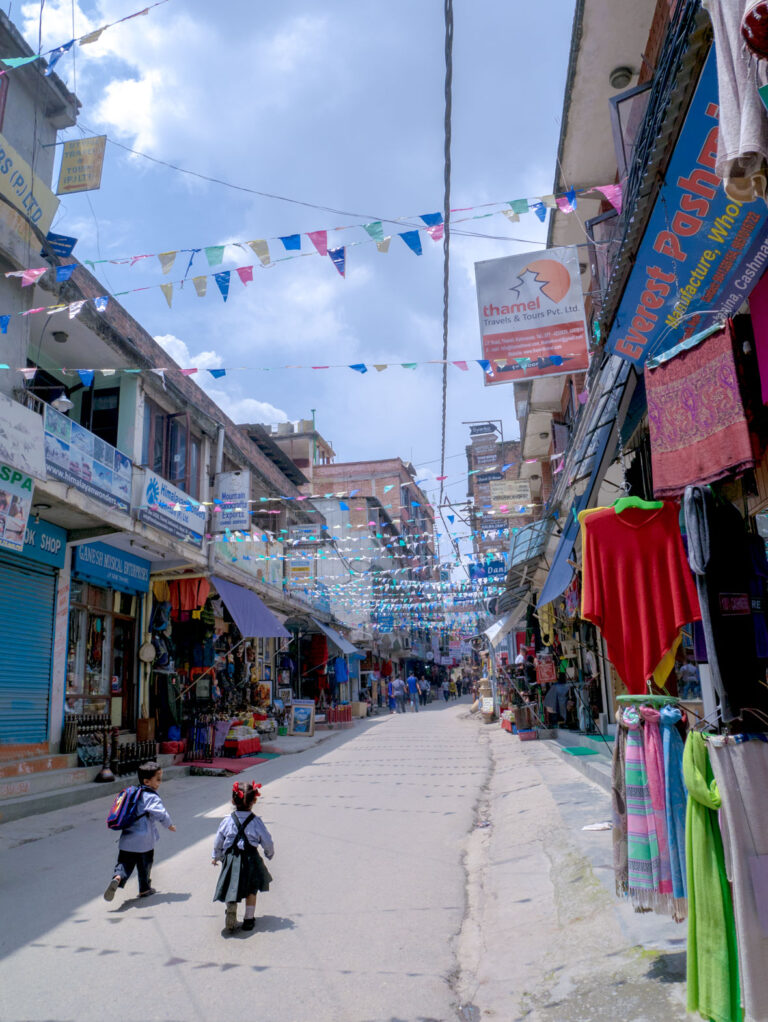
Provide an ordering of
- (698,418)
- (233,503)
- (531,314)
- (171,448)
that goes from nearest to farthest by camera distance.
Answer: (698,418) < (531,314) < (171,448) < (233,503)

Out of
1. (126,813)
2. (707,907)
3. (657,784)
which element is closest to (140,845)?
(126,813)

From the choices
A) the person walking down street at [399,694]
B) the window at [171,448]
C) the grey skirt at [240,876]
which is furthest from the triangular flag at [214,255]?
the person walking down street at [399,694]

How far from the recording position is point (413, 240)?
7664mm

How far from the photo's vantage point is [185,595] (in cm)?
1720

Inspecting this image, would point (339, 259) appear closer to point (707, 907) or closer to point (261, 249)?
point (261, 249)

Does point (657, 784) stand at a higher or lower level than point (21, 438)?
lower

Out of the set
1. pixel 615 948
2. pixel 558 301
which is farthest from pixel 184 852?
pixel 558 301

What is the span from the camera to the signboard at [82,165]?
1020 centimetres

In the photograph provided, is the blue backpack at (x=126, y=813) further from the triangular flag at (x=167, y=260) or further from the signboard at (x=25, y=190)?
the signboard at (x=25, y=190)

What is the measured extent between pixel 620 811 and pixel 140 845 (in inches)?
157

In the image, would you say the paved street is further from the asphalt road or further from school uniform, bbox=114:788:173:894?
school uniform, bbox=114:788:173:894

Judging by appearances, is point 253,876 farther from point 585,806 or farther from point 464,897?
point 585,806

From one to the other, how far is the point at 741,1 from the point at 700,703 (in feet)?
22.6

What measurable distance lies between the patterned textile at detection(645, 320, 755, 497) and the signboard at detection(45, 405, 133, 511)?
9443 mm
